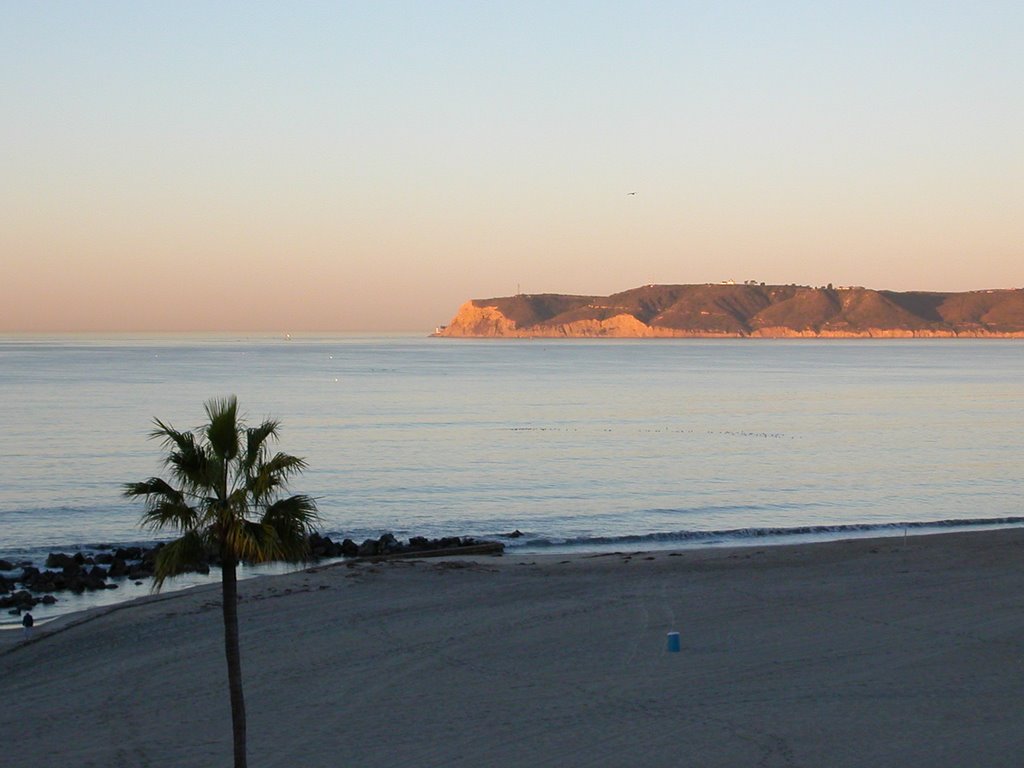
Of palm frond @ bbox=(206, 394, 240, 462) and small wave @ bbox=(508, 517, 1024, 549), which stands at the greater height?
palm frond @ bbox=(206, 394, 240, 462)

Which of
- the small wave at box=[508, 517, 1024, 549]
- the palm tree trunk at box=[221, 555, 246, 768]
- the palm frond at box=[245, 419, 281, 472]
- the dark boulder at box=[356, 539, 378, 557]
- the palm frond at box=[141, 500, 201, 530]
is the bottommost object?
the small wave at box=[508, 517, 1024, 549]

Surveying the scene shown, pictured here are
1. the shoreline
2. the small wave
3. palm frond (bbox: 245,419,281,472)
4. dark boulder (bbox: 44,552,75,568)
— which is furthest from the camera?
the small wave

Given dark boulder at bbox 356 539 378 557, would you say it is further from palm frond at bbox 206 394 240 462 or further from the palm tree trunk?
palm frond at bbox 206 394 240 462

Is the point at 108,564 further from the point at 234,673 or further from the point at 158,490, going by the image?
the point at 158,490

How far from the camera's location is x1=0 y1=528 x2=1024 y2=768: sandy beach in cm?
1274

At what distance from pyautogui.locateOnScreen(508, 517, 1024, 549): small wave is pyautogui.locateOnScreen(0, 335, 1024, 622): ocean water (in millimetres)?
115

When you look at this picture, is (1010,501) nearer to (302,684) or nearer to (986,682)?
(986,682)

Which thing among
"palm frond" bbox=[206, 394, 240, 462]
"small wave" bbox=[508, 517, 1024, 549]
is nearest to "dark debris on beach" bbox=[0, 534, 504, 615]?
"small wave" bbox=[508, 517, 1024, 549]

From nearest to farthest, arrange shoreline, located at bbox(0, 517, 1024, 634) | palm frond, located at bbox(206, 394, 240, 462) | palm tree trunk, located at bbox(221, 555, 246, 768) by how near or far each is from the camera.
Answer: palm frond, located at bbox(206, 394, 240, 462)
palm tree trunk, located at bbox(221, 555, 246, 768)
shoreline, located at bbox(0, 517, 1024, 634)

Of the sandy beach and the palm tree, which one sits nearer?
the palm tree

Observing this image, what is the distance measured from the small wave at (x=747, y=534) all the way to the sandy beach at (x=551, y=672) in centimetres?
629

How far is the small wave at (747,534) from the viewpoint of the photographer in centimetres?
2977

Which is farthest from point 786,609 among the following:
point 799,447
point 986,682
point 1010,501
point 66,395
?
point 66,395

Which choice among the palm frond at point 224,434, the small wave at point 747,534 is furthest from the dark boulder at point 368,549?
the palm frond at point 224,434
